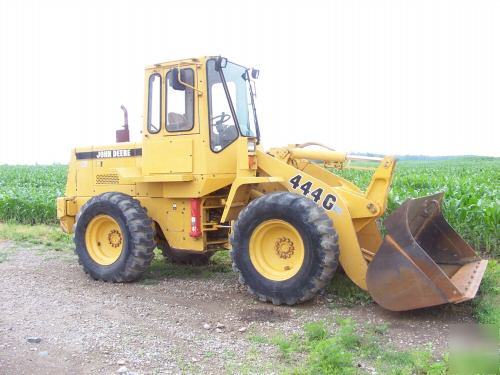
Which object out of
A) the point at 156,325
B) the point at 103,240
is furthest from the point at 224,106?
the point at 156,325

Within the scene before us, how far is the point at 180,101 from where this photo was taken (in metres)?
7.31

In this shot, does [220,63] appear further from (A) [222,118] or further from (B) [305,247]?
(B) [305,247]

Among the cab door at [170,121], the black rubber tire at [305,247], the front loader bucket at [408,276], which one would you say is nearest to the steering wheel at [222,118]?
the cab door at [170,121]

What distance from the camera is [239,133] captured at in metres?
7.30

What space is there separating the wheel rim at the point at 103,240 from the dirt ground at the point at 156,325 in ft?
1.45

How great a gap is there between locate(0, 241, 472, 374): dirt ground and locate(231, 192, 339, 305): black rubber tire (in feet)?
0.68

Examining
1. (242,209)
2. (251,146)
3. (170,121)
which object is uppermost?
(170,121)

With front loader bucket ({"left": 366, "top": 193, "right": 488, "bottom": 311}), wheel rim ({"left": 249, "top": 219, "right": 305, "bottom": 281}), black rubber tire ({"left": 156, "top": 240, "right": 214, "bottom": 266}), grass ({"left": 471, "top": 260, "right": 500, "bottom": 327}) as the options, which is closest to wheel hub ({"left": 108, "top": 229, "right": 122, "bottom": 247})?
black rubber tire ({"left": 156, "top": 240, "right": 214, "bottom": 266})

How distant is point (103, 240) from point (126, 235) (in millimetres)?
760

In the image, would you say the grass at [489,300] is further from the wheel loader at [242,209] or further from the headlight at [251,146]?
the headlight at [251,146]

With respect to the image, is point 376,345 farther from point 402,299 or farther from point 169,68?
point 169,68

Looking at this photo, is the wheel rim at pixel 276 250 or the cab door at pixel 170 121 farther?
the cab door at pixel 170 121

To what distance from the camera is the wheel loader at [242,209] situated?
19.4 feet

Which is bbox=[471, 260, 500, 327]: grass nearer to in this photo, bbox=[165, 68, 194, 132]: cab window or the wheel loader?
the wheel loader
